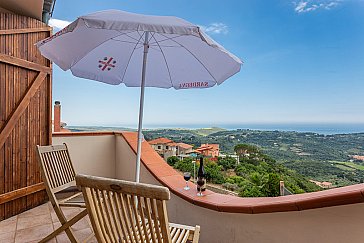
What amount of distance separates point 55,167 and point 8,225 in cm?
114

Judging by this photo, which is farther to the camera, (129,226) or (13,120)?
(13,120)

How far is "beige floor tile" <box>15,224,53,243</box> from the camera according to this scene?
2.57m

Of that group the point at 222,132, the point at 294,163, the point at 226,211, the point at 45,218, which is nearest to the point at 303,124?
the point at 294,163

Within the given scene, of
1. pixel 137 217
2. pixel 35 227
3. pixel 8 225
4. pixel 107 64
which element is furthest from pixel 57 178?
pixel 137 217

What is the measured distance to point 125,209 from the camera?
1291 millimetres

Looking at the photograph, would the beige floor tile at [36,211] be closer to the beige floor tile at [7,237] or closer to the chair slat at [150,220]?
the beige floor tile at [7,237]

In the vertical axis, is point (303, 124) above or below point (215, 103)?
below

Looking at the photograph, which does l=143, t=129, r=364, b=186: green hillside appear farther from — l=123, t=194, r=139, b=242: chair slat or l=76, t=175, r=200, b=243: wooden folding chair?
l=123, t=194, r=139, b=242: chair slat

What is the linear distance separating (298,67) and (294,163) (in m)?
1.95

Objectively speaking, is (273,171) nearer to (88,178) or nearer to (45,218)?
(88,178)

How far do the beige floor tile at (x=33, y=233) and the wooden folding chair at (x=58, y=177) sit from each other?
0.41m

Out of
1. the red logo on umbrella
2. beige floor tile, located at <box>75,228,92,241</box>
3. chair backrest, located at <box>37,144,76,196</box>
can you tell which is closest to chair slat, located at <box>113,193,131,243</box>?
chair backrest, located at <box>37,144,76,196</box>

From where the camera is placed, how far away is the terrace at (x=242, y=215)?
54.4 inches

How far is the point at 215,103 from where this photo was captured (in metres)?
5.06
